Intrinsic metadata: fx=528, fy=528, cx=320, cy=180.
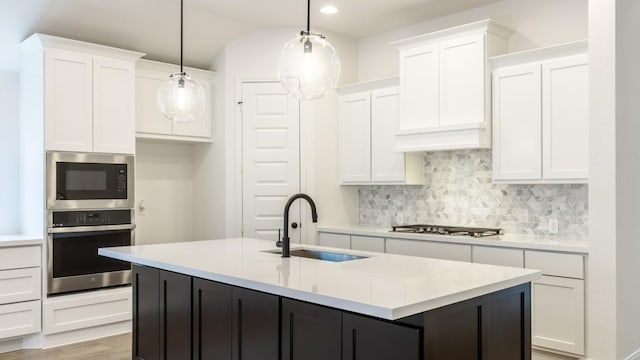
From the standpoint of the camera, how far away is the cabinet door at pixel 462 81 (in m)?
4.39

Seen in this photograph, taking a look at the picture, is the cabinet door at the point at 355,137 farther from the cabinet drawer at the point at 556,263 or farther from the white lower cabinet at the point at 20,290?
the white lower cabinet at the point at 20,290

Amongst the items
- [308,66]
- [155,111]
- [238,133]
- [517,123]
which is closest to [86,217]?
[155,111]

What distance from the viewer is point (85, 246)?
4535 millimetres

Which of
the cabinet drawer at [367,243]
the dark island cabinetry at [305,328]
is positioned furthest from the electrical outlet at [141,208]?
the dark island cabinetry at [305,328]

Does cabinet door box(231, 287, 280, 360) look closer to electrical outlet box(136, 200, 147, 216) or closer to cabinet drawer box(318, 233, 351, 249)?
cabinet drawer box(318, 233, 351, 249)

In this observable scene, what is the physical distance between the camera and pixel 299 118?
550 centimetres

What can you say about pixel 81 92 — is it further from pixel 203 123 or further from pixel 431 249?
pixel 431 249

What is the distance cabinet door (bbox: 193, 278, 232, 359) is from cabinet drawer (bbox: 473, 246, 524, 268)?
7.68ft

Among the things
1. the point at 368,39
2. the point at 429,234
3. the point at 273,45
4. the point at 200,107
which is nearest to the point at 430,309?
the point at 200,107

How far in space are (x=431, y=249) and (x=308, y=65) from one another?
2256mm

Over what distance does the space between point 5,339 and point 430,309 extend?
380 cm

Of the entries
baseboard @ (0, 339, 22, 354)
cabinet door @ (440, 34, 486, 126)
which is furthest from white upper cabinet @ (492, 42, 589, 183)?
baseboard @ (0, 339, 22, 354)

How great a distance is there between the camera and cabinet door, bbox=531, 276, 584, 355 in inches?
146

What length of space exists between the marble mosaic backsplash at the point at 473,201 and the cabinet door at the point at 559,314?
61cm
